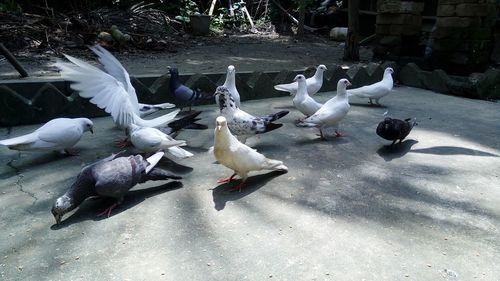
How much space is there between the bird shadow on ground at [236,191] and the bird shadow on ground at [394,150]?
1118 millimetres

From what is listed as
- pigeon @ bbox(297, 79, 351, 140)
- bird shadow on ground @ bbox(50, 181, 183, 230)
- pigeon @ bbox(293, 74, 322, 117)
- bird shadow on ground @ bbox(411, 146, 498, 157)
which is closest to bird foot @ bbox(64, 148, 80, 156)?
bird shadow on ground @ bbox(50, 181, 183, 230)

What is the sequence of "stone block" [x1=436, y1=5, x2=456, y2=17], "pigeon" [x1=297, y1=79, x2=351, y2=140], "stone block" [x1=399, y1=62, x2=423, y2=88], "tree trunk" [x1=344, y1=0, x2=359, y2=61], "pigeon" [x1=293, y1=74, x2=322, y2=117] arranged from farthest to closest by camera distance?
"tree trunk" [x1=344, y1=0, x2=359, y2=61]
"stone block" [x1=399, y1=62, x2=423, y2=88]
"stone block" [x1=436, y1=5, x2=456, y2=17]
"pigeon" [x1=293, y1=74, x2=322, y2=117]
"pigeon" [x1=297, y1=79, x2=351, y2=140]

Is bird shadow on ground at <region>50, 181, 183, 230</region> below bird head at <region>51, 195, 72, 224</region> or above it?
below

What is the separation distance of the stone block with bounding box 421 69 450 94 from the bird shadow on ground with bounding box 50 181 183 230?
5.74m

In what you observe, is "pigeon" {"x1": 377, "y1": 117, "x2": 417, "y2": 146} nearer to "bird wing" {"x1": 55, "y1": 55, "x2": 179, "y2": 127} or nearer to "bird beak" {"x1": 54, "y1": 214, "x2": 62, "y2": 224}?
"bird wing" {"x1": 55, "y1": 55, "x2": 179, "y2": 127}

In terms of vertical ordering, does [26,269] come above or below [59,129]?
below

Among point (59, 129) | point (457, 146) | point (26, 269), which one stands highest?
point (59, 129)

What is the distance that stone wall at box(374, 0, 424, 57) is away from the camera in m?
8.98

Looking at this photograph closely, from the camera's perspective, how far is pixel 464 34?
7594 mm

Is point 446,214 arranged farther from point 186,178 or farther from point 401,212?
point 186,178

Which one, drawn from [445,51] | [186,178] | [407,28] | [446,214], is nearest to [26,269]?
[186,178]

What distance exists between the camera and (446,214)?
2826mm

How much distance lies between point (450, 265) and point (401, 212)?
646 millimetres

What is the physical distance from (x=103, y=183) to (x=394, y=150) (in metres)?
2.79
